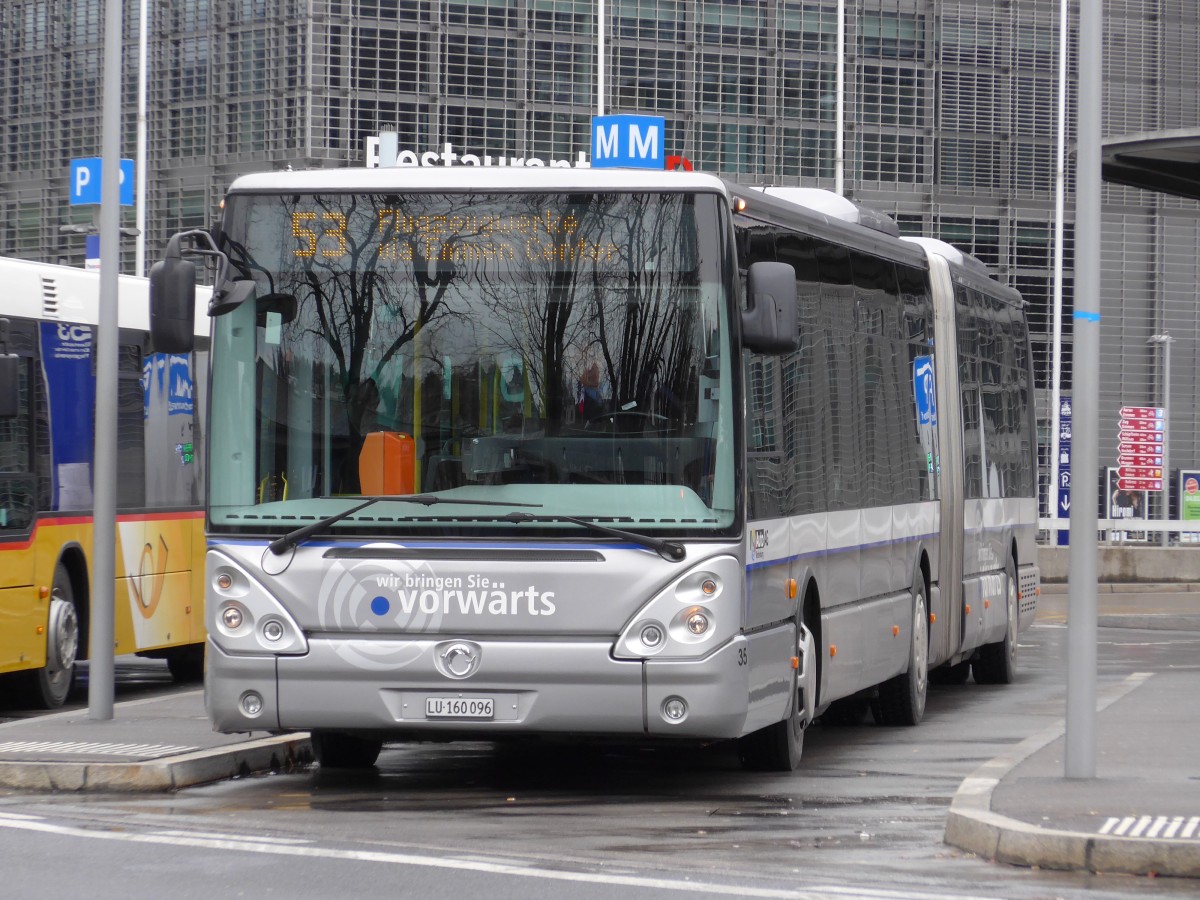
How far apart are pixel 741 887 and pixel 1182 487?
31.1m

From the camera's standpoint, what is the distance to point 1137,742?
1208 cm

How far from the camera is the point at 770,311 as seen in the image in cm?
1034

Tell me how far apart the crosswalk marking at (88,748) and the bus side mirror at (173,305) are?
214 centimetres

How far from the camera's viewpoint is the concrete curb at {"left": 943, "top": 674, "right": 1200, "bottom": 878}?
322 inches

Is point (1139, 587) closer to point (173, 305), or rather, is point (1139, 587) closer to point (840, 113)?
point (840, 113)

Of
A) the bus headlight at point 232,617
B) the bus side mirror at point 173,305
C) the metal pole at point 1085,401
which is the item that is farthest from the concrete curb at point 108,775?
the metal pole at point 1085,401

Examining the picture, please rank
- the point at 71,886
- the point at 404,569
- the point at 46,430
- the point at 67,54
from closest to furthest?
1. the point at 71,886
2. the point at 404,569
3. the point at 46,430
4. the point at 67,54

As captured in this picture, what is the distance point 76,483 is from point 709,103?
28726 mm

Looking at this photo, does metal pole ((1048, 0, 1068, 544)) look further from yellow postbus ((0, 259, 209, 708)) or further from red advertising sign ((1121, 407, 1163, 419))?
yellow postbus ((0, 259, 209, 708))

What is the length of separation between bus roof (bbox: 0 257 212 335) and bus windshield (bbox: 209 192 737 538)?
180 inches

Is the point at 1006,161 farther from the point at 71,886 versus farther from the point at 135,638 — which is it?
the point at 71,886

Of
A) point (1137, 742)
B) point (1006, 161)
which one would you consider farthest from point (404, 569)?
point (1006, 161)

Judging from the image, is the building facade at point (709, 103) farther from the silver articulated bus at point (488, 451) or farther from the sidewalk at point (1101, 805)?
the silver articulated bus at point (488, 451)

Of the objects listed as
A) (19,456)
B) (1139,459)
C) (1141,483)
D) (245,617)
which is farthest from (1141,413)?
(245,617)
